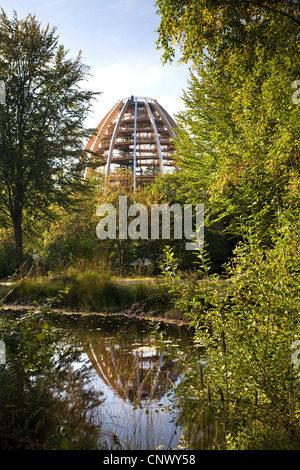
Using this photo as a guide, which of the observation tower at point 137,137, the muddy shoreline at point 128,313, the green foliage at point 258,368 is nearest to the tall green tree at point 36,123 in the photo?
the muddy shoreline at point 128,313

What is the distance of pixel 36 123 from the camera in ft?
43.5

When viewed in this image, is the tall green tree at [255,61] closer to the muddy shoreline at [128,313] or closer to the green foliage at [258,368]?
the green foliage at [258,368]

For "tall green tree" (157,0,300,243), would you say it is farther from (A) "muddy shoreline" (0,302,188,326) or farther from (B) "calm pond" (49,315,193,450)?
(A) "muddy shoreline" (0,302,188,326)

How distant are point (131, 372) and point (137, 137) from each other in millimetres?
40564

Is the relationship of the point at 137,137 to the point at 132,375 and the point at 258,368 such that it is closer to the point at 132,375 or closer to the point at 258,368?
the point at 132,375

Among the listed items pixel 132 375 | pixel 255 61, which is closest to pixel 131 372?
pixel 132 375

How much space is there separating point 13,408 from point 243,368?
1.70 meters

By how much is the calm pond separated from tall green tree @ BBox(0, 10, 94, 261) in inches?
258

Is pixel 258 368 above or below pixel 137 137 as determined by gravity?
below

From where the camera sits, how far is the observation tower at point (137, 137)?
133 feet

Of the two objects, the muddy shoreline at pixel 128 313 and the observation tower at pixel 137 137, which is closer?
the muddy shoreline at pixel 128 313

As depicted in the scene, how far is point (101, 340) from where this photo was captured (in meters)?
6.22

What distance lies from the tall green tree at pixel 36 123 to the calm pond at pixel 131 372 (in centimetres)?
656
